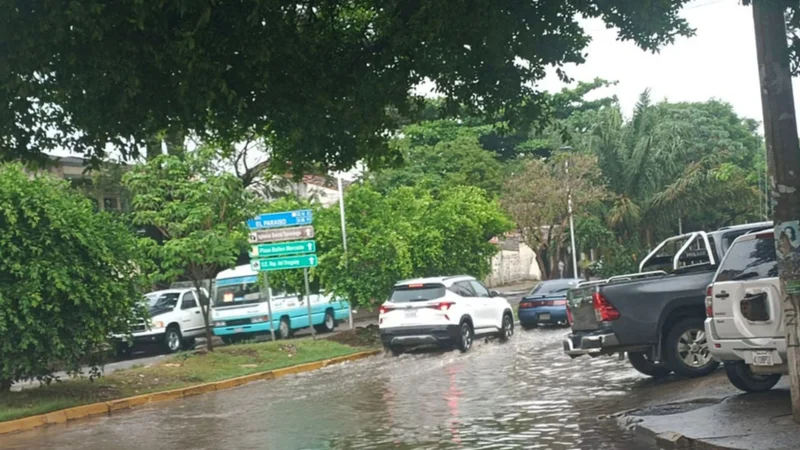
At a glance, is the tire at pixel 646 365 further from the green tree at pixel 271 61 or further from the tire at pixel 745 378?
the green tree at pixel 271 61

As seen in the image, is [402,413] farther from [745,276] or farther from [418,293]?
[418,293]

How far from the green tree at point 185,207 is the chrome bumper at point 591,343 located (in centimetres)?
1141

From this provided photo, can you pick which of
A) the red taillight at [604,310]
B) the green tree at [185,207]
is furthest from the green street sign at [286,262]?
the red taillight at [604,310]

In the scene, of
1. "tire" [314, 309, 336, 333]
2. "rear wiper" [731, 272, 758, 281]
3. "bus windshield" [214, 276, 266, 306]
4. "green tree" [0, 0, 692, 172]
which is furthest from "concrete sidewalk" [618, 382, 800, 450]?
"tire" [314, 309, 336, 333]

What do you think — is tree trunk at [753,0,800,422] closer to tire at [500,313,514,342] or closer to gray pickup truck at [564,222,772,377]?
gray pickup truck at [564,222,772,377]

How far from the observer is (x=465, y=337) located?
80.9ft

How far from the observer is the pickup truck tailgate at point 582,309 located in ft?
48.9

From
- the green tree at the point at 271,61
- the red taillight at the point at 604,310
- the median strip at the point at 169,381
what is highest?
the green tree at the point at 271,61

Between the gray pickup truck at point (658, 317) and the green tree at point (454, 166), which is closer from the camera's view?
the gray pickup truck at point (658, 317)

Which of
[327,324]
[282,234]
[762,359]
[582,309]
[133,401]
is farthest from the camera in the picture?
[327,324]

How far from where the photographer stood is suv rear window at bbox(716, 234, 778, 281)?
1151cm

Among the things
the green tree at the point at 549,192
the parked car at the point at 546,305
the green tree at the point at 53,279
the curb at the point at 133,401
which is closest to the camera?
the curb at the point at 133,401

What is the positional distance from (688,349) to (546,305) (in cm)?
1594

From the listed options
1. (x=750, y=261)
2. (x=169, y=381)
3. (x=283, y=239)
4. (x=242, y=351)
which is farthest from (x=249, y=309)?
(x=750, y=261)
